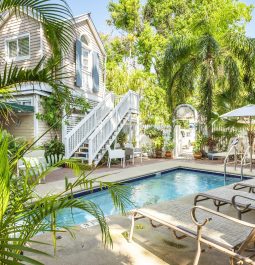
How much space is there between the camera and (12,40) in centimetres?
1255

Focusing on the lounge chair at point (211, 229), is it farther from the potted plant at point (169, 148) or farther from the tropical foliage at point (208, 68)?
the tropical foliage at point (208, 68)

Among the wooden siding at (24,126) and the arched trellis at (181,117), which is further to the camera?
the arched trellis at (181,117)

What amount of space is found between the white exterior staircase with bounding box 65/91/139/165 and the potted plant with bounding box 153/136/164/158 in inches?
83.7

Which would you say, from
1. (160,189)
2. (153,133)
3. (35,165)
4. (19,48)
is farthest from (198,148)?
(35,165)

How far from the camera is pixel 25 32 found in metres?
12.0

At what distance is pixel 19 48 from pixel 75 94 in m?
3.34

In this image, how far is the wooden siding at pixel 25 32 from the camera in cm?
1165

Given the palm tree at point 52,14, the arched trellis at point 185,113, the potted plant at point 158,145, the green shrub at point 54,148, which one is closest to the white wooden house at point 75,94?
the green shrub at point 54,148

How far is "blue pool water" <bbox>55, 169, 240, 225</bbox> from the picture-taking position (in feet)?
20.6

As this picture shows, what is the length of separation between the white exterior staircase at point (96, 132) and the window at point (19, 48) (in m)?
4.19

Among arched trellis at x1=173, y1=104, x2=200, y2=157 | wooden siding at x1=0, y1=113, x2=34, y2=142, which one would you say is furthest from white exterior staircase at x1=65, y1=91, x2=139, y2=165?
arched trellis at x1=173, y1=104, x2=200, y2=157

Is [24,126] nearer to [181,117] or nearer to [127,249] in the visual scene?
[181,117]

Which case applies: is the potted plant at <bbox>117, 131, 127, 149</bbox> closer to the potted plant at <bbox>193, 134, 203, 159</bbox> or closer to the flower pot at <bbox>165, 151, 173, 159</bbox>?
the flower pot at <bbox>165, 151, 173, 159</bbox>

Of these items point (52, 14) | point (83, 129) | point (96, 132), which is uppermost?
point (52, 14)
